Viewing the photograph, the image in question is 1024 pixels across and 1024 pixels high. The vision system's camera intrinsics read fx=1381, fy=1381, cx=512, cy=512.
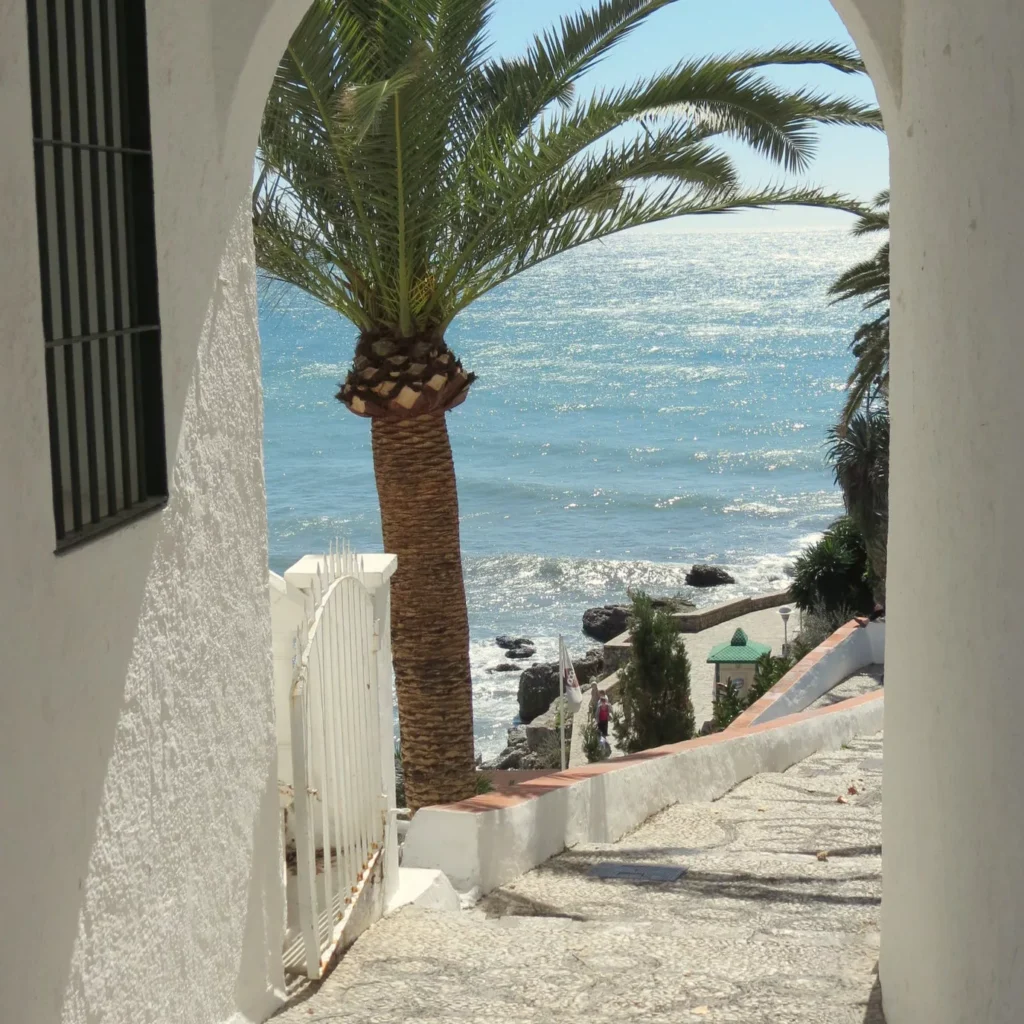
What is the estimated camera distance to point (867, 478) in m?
22.5

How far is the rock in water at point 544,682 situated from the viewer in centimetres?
3005

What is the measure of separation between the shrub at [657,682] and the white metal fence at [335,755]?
34.2 feet

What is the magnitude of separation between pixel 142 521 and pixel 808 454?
67.6 meters

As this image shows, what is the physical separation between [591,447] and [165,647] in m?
67.9

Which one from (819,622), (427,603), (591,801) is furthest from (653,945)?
(819,622)

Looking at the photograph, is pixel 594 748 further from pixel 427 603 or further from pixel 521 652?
pixel 521 652

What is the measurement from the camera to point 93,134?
3.28 meters

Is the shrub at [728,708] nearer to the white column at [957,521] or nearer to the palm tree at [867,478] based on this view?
the palm tree at [867,478]

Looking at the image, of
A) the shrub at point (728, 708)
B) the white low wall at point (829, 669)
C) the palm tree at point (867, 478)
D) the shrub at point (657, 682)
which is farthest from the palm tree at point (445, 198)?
the palm tree at point (867, 478)

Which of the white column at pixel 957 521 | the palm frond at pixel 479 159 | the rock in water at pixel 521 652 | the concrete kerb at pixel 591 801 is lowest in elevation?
the rock in water at pixel 521 652

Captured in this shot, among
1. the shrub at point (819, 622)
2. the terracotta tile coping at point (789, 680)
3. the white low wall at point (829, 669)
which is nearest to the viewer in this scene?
the terracotta tile coping at point (789, 680)

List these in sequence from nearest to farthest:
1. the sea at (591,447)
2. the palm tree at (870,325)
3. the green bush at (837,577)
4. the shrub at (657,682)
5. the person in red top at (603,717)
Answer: the shrub at (657,682) → the person in red top at (603,717) → the palm tree at (870,325) → the green bush at (837,577) → the sea at (591,447)

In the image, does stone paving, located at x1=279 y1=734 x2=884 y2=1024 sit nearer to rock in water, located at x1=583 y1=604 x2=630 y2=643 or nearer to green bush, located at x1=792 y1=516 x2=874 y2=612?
green bush, located at x1=792 y1=516 x2=874 y2=612

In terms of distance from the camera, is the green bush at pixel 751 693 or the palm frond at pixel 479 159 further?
the green bush at pixel 751 693
